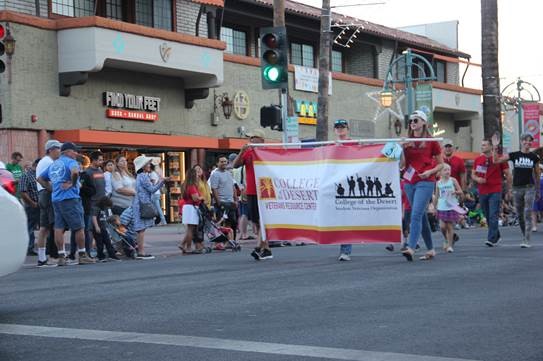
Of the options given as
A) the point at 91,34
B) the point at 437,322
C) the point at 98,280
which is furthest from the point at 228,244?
the point at 437,322

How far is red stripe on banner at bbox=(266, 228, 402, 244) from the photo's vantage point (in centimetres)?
1299

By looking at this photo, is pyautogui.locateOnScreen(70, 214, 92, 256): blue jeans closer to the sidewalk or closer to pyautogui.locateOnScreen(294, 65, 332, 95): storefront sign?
the sidewalk

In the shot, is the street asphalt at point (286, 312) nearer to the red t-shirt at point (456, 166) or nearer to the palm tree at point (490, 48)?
the red t-shirt at point (456, 166)

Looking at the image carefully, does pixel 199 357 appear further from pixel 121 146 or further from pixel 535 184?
pixel 121 146

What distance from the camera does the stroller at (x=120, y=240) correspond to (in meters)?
17.2

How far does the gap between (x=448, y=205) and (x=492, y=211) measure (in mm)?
702

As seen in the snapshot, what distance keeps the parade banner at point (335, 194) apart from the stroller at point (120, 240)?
4183 millimetres

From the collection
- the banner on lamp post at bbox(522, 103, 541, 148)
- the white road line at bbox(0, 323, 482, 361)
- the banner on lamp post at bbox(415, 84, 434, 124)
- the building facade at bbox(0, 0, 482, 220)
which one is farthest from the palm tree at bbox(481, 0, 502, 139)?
the banner on lamp post at bbox(522, 103, 541, 148)

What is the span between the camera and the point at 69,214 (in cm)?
1521

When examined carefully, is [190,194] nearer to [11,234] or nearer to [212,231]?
[212,231]

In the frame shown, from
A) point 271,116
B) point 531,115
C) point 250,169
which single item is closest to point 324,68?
point 271,116

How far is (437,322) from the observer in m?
7.62

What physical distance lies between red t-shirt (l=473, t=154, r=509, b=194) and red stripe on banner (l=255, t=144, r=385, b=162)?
4.21 metres

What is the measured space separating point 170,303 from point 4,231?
88.8 inches
